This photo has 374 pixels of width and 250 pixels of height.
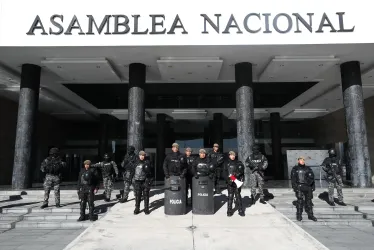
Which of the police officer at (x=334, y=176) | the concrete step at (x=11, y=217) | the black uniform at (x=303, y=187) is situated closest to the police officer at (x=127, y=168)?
the concrete step at (x=11, y=217)

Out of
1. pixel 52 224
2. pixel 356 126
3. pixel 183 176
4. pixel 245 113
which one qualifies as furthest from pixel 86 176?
pixel 356 126

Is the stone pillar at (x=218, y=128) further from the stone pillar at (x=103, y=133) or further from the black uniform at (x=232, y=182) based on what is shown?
the black uniform at (x=232, y=182)

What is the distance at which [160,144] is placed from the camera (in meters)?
21.4

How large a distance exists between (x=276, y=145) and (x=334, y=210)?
46.3ft

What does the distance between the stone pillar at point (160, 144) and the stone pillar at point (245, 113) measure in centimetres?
934

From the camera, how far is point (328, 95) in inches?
691

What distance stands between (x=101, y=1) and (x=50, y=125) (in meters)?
15.3

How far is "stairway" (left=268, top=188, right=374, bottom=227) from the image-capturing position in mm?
7863

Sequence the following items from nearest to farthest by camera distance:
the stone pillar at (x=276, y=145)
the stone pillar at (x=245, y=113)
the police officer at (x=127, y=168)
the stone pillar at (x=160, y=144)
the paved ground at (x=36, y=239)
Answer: the paved ground at (x=36, y=239)
the police officer at (x=127, y=168)
the stone pillar at (x=245, y=113)
the stone pillar at (x=160, y=144)
the stone pillar at (x=276, y=145)

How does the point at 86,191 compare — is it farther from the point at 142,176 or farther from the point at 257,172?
the point at 257,172

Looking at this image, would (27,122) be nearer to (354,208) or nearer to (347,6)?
(354,208)

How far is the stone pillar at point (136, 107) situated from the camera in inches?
474

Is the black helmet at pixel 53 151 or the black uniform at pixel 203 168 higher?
the black helmet at pixel 53 151

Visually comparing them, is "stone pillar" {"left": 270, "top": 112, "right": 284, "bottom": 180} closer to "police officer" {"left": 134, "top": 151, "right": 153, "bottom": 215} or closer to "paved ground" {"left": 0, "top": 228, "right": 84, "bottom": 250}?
"police officer" {"left": 134, "top": 151, "right": 153, "bottom": 215}
